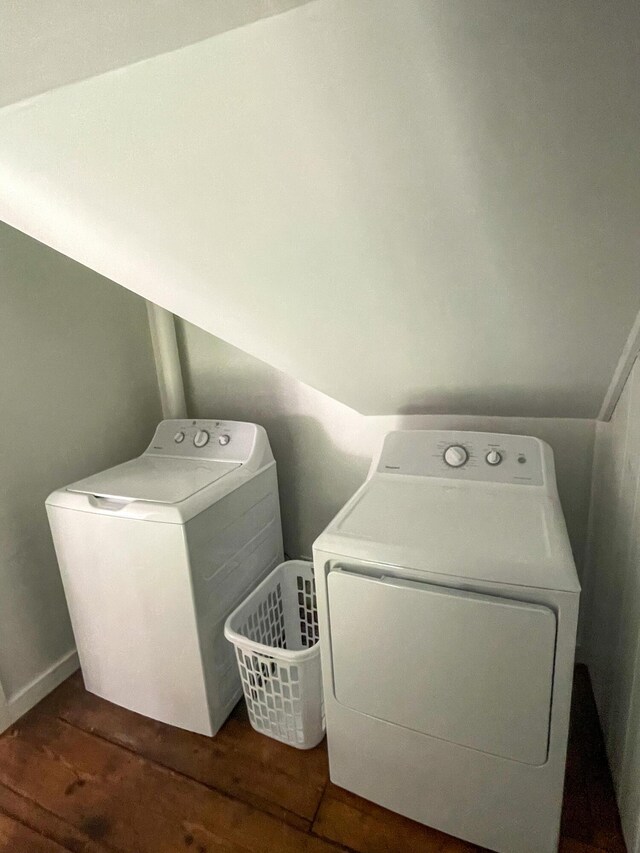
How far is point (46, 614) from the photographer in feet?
5.71

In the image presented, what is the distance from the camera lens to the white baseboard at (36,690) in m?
1.62

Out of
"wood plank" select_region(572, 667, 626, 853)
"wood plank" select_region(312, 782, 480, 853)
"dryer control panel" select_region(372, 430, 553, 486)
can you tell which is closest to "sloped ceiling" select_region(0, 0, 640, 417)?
"dryer control panel" select_region(372, 430, 553, 486)

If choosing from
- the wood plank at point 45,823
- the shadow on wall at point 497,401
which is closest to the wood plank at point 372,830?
the wood plank at point 45,823

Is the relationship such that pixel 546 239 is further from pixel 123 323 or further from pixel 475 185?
pixel 123 323

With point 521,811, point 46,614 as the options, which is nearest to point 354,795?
point 521,811

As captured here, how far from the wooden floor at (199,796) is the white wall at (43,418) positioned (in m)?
0.28

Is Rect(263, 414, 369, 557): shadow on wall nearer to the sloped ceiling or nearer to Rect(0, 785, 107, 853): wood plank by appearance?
the sloped ceiling

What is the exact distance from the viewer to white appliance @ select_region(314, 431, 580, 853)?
100cm

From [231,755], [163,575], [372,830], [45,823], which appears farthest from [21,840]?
[372,830]

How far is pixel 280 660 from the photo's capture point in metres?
1.39

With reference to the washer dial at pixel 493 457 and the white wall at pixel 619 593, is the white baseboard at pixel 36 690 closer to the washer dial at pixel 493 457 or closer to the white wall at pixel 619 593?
the washer dial at pixel 493 457

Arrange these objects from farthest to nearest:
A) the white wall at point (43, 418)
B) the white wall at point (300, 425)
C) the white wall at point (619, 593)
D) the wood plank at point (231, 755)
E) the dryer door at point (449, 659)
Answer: the white wall at point (300, 425) < the white wall at point (43, 418) < the wood plank at point (231, 755) < the white wall at point (619, 593) < the dryer door at point (449, 659)

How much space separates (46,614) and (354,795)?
1255 millimetres

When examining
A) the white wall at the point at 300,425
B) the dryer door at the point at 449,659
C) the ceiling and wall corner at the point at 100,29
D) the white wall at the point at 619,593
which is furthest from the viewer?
the white wall at the point at 300,425
